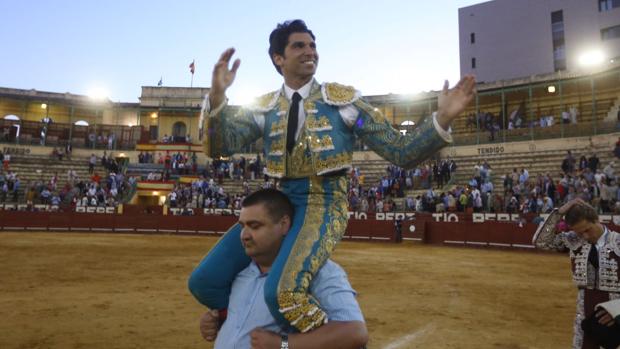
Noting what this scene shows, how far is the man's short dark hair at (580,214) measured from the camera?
314 cm

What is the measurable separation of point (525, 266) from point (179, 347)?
30.3 feet

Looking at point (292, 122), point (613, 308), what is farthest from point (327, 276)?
point (613, 308)

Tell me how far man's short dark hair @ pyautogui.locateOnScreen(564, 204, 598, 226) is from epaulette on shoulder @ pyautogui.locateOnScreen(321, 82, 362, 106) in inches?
75.2

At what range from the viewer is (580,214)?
3.15 meters

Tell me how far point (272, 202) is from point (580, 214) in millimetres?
2375

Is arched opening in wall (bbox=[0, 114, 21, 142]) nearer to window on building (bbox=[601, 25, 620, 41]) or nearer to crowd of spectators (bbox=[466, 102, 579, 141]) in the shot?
crowd of spectators (bbox=[466, 102, 579, 141])

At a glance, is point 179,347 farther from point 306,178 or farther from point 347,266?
point 347,266

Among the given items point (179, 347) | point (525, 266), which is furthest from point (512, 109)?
point (179, 347)

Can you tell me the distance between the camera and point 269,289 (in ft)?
5.66

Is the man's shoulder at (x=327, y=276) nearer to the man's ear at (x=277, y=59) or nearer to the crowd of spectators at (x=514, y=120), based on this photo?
the man's ear at (x=277, y=59)

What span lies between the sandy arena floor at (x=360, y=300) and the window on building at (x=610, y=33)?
94.5 ft

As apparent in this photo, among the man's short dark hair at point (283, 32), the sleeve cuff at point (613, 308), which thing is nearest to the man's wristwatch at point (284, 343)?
the man's short dark hair at point (283, 32)

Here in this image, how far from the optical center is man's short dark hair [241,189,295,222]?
1.91 m

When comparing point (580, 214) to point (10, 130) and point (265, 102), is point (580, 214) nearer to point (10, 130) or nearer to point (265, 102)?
point (265, 102)
